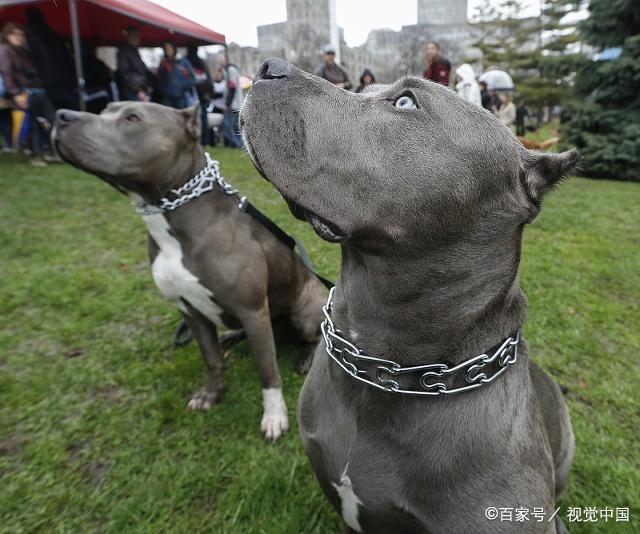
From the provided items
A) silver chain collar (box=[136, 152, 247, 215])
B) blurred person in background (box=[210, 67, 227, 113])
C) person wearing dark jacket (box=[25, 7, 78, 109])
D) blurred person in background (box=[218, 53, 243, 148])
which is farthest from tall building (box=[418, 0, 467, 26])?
silver chain collar (box=[136, 152, 247, 215])

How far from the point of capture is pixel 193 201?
245 centimetres

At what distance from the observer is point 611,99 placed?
10.6 meters

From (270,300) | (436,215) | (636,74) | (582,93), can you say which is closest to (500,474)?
(436,215)

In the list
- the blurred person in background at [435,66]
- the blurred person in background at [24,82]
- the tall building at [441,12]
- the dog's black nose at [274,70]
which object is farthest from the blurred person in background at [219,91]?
the tall building at [441,12]

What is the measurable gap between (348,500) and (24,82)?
344 inches

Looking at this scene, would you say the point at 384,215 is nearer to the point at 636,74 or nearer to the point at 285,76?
the point at 285,76

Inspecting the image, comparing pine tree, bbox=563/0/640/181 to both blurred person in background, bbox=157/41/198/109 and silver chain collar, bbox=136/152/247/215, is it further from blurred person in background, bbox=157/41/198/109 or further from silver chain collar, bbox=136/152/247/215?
silver chain collar, bbox=136/152/247/215

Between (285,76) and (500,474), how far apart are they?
4.65 feet

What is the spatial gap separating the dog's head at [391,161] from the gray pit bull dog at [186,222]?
1142mm

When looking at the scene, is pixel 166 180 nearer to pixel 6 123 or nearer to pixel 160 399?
pixel 160 399

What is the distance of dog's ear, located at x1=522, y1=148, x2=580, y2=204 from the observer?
1.36 m

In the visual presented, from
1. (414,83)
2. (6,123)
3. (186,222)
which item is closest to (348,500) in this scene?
(414,83)

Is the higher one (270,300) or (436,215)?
(436,215)

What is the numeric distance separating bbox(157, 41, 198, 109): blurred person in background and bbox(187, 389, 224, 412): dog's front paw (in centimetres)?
Result: 705
